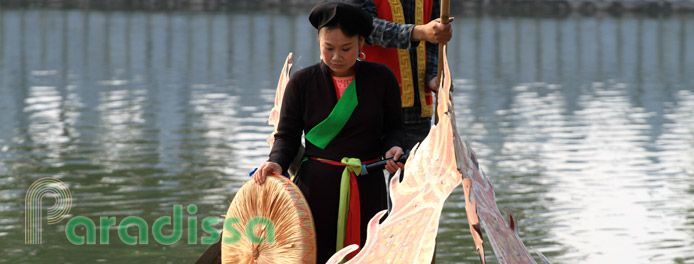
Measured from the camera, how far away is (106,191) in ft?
27.4

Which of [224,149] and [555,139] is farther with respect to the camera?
[555,139]

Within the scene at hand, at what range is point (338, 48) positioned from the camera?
4.05 metres

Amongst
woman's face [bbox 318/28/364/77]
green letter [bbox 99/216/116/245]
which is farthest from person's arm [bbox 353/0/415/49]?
green letter [bbox 99/216/116/245]

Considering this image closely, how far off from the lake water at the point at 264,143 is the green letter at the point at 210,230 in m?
0.08

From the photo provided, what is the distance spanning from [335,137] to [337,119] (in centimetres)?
8

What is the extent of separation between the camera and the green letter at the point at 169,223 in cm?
671

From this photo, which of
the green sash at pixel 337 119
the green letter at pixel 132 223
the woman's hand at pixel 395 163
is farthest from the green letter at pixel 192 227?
the woman's hand at pixel 395 163

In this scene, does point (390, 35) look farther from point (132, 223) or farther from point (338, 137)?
point (132, 223)

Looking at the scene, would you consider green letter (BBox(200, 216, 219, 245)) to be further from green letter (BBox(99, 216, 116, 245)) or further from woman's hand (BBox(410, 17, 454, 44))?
woman's hand (BBox(410, 17, 454, 44))

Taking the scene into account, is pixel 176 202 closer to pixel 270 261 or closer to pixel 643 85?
pixel 270 261

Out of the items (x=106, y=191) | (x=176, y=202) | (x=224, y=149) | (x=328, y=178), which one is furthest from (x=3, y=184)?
(x=328, y=178)

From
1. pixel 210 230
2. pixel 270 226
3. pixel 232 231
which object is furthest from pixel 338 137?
pixel 210 230

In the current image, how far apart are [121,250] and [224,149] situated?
4.50m

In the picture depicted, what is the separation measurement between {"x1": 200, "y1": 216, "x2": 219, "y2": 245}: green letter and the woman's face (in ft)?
9.12
